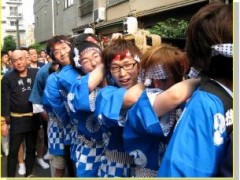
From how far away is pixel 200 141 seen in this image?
1146 millimetres

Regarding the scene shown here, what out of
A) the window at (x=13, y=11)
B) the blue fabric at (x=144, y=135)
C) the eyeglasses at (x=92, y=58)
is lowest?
the blue fabric at (x=144, y=135)

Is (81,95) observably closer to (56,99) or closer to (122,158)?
(122,158)

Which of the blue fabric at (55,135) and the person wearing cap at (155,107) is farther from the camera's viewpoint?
the blue fabric at (55,135)

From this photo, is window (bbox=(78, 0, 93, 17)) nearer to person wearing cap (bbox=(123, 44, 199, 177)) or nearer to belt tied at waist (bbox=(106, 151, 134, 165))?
belt tied at waist (bbox=(106, 151, 134, 165))

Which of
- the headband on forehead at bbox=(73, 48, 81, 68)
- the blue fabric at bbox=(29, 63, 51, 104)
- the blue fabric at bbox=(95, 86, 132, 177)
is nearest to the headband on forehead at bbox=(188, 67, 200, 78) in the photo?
the blue fabric at bbox=(95, 86, 132, 177)

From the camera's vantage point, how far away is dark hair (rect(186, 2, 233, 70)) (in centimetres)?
119

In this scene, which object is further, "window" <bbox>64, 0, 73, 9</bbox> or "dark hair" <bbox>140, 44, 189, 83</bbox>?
"window" <bbox>64, 0, 73, 9</bbox>

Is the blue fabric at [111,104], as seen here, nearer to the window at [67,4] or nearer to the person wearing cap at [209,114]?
the person wearing cap at [209,114]

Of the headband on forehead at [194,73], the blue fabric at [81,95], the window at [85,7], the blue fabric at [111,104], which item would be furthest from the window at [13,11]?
the headband on forehead at [194,73]

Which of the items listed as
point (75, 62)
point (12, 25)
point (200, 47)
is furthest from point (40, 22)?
point (12, 25)

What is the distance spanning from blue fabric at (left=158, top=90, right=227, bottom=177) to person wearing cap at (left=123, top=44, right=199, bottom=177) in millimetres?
186

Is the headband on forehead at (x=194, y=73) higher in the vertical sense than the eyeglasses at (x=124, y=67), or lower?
lower

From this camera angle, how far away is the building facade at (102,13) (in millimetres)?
9002

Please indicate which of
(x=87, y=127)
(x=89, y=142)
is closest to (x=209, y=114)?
(x=87, y=127)
